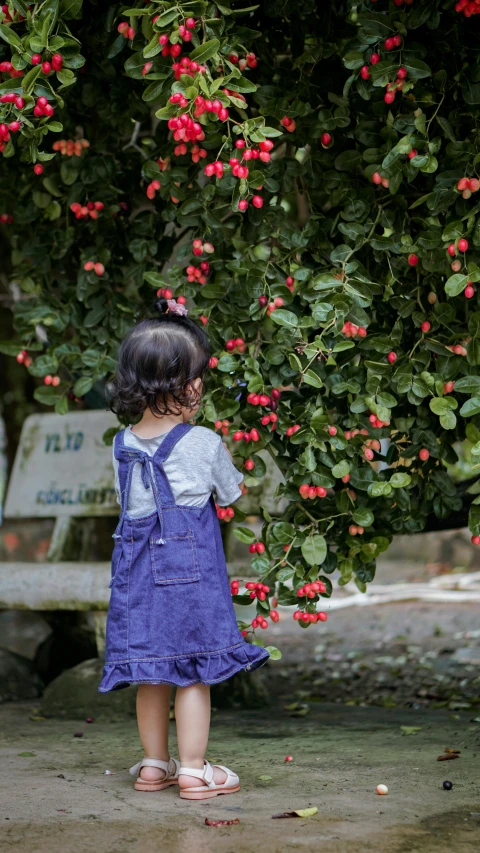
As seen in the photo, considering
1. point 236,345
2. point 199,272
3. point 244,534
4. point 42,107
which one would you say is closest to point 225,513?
point 244,534

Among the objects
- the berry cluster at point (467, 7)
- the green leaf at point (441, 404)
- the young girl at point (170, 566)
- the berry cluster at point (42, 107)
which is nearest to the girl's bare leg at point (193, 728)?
the young girl at point (170, 566)

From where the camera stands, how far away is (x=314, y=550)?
2.94m

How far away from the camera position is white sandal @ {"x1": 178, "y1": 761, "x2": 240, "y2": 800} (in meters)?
2.55

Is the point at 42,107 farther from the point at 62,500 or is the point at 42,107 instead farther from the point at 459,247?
the point at 62,500

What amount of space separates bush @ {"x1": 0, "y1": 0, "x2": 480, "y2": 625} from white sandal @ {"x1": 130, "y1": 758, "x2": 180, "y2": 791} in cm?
53

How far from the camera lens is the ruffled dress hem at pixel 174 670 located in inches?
102

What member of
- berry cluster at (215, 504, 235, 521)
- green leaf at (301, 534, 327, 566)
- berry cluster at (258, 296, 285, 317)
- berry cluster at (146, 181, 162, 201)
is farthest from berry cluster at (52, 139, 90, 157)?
green leaf at (301, 534, 327, 566)

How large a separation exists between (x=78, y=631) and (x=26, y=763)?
2141mm

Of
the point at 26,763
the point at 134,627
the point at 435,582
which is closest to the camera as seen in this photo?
the point at 134,627

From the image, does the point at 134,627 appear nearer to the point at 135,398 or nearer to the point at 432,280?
the point at 135,398

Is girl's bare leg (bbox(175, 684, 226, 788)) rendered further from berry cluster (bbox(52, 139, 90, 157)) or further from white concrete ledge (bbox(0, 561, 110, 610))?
berry cluster (bbox(52, 139, 90, 157))

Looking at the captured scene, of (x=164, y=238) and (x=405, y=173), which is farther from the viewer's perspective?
(x=164, y=238)

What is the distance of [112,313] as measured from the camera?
347 centimetres

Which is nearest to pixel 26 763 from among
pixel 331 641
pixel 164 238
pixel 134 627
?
pixel 134 627
